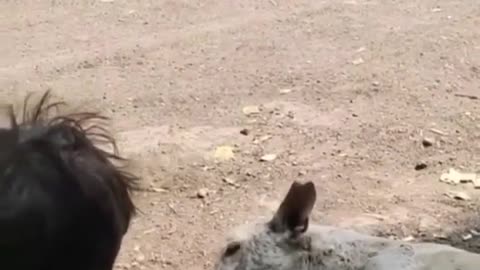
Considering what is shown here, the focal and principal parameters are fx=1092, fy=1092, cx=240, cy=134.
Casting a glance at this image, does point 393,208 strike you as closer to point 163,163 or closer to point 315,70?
point 163,163

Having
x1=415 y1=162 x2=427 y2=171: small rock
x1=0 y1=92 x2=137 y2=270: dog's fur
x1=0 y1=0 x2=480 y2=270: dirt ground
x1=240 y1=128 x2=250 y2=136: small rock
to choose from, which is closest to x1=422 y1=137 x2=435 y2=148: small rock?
x1=0 y1=0 x2=480 y2=270: dirt ground

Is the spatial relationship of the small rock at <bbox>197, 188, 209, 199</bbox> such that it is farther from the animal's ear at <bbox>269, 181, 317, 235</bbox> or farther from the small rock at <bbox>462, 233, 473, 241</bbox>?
the animal's ear at <bbox>269, 181, 317, 235</bbox>

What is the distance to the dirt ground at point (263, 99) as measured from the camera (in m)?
3.77

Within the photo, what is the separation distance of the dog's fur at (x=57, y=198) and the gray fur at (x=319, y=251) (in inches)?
22.5

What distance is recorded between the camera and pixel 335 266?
234 centimetres

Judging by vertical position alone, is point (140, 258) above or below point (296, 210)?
below

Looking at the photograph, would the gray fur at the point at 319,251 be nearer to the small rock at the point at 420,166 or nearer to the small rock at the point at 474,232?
the small rock at the point at 474,232

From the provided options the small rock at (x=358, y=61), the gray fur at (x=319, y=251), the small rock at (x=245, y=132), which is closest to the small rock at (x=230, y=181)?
the small rock at (x=245, y=132)

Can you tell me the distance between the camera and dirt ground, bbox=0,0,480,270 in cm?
377

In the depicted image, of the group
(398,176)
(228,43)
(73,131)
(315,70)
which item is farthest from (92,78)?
(73,131)

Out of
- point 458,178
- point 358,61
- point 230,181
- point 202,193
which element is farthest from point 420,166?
point 358,61

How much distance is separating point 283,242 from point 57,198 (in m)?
0.82

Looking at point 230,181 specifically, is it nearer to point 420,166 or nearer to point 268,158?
point 268,158

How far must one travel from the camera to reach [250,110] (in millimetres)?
4543
